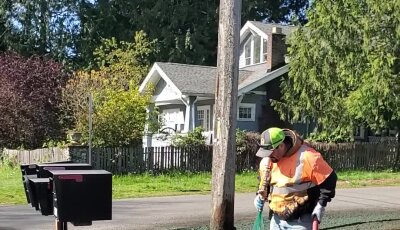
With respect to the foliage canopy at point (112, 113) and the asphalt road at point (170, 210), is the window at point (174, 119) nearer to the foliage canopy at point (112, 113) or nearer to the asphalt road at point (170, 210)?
the foliage canopy at point (112, 113)

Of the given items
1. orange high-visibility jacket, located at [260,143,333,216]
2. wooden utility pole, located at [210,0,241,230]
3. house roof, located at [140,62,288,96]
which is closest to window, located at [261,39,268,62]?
house roof, located at [140,62,288,96]

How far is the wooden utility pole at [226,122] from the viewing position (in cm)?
888

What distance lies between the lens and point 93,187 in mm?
6246

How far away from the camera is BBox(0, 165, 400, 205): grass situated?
15070mm

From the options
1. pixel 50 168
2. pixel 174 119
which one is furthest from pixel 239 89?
pixel 50 168

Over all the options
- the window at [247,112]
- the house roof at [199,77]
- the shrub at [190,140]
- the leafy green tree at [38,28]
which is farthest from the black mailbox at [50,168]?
the leafy green tree at [38,28]

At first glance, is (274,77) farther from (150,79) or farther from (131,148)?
(131,148)

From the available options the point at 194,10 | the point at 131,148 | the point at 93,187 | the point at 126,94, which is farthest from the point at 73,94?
the point at 194,10

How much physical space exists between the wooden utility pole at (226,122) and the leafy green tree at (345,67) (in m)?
13.5

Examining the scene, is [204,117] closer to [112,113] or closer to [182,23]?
[112,113]

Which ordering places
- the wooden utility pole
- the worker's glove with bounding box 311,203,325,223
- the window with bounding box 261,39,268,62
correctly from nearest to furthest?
the worker's glove with bounding box 311,203,325,223 → the wooden utility pole → the window with bounding box 261,39,268,62

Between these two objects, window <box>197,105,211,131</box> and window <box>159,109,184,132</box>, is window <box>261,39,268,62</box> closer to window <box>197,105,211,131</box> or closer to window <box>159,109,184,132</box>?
window <box>197,105,211,131</box>

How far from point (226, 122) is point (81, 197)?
330cm

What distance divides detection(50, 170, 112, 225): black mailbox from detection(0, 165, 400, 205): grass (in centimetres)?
759
